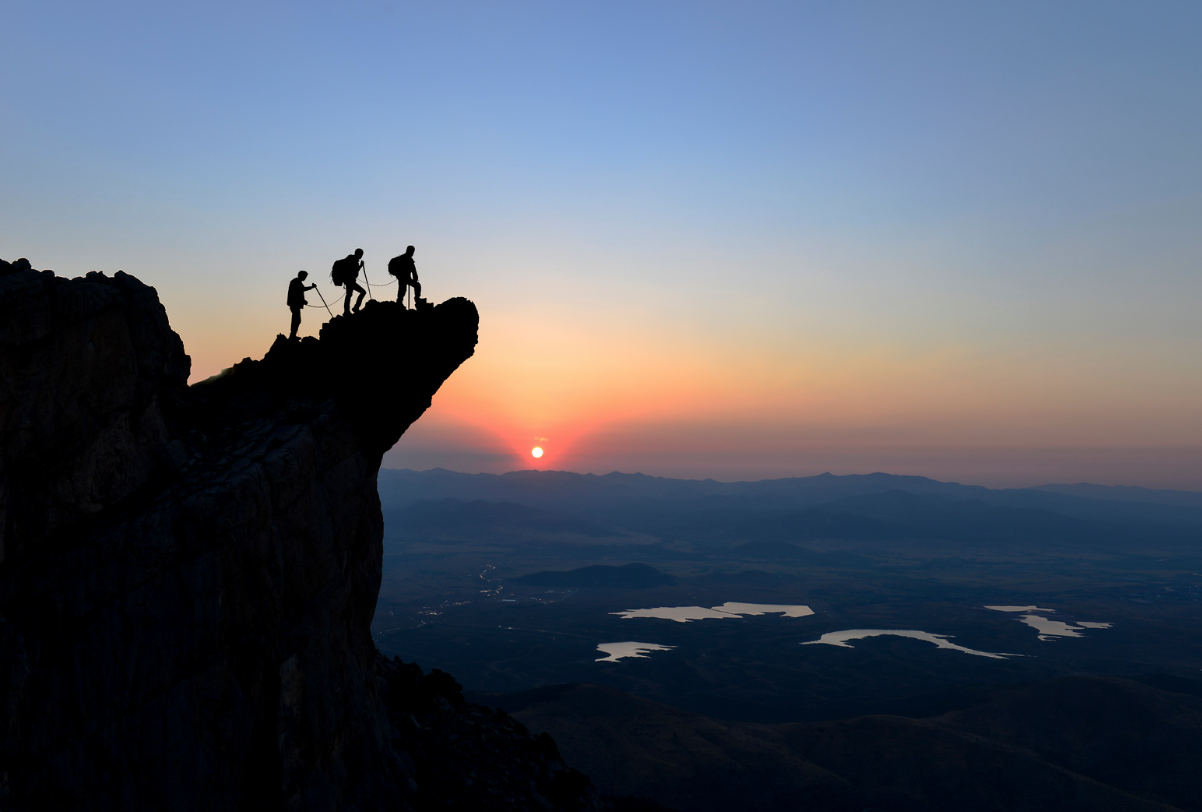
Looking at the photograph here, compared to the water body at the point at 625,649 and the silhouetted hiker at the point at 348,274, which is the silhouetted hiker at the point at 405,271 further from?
the water body at the point at 625,649

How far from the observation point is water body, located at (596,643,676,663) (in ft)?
545

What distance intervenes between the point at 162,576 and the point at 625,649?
170 metres

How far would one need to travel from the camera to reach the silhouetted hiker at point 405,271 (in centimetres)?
2736

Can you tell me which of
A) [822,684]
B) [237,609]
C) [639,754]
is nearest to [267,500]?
[237,609]

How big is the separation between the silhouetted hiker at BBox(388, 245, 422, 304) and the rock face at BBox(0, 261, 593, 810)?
5.00 meters

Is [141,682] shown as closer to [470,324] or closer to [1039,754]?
[470,324]

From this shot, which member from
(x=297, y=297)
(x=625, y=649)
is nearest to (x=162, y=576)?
(x=297, y=297)

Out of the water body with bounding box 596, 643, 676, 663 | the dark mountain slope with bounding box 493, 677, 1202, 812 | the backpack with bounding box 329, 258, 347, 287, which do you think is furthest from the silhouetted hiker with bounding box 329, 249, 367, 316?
the water body with bounding box 596, 643, 676, 663

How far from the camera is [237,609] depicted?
18422 mm

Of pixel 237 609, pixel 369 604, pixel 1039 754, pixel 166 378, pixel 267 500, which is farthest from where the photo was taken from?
pixel 1039 754

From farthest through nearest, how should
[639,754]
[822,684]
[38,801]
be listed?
[822,684]
[639,754]
[38,801]

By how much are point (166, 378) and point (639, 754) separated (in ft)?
232

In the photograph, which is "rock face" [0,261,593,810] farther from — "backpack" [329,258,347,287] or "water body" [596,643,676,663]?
"water body" [596,643,676,663]

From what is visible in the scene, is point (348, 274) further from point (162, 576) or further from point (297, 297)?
point (162, 576)
